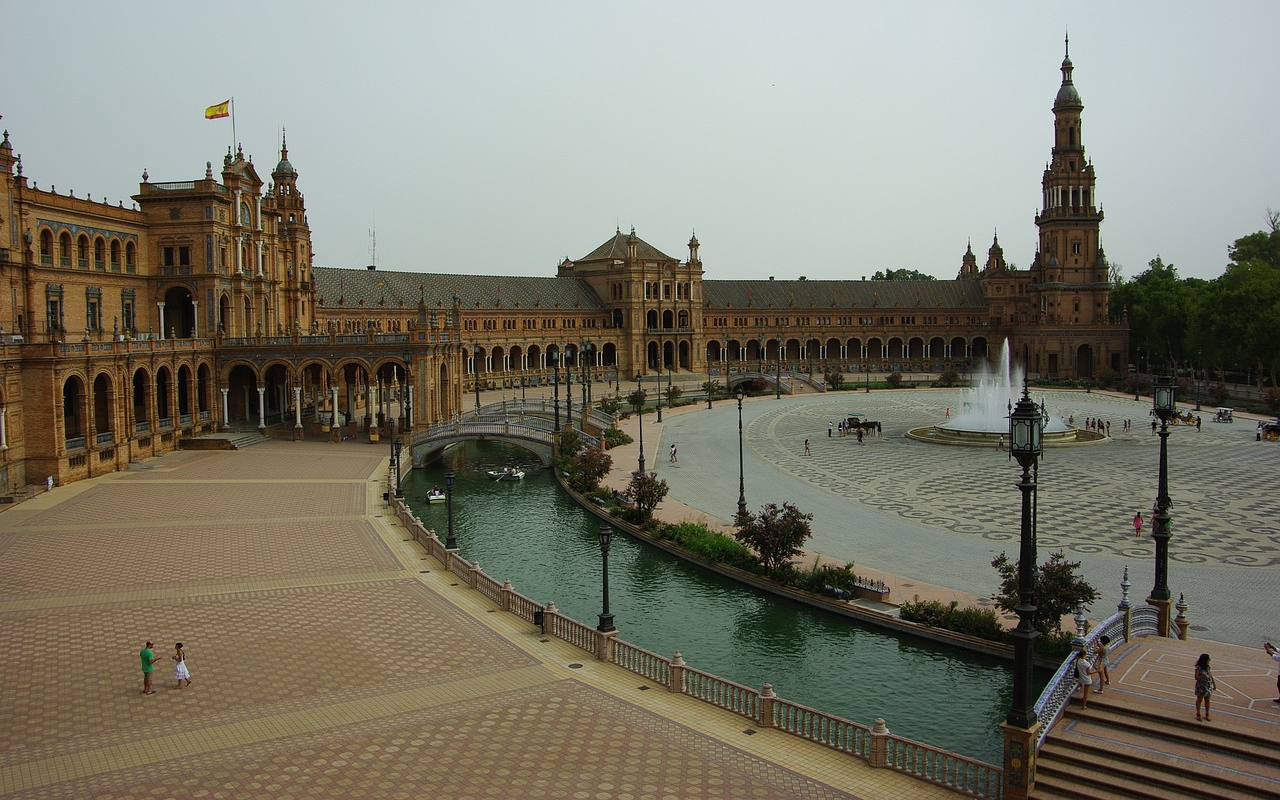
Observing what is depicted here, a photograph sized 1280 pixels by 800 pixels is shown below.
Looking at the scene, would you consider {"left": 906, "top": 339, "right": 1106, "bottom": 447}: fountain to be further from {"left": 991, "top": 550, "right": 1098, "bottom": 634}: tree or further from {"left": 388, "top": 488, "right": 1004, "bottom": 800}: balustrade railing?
{"left": 388, "top": 488, "right": 1004, "bottom": 800}: balustrade railing

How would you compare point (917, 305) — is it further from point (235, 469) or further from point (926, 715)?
point (926, 715)

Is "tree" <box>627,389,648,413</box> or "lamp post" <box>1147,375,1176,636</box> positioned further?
"tree" <box>627,389,648,413</box>

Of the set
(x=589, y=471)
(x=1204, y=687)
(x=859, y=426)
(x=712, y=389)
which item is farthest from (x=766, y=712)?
(x=712, y=389)

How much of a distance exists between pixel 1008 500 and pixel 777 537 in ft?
58.5

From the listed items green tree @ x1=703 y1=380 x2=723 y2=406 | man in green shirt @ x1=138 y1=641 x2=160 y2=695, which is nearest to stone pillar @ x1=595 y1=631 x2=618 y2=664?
man in green shirt @ x1=138 y1=641 x2=160 y2=695

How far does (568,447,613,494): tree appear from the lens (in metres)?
50.4

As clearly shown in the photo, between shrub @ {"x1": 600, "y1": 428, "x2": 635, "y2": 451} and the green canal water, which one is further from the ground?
shrub @ {"x1": 600, "y1": 428, "x2": 635, "y2": 451}

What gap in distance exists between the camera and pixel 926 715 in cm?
2378

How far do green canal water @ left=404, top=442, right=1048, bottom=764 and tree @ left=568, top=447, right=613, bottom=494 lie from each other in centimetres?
407

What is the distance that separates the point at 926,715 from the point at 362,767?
13012 mm

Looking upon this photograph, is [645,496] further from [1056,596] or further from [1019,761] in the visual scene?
[1019,761]

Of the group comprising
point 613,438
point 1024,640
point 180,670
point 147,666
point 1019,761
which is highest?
point 1024,640

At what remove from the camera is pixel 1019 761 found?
16.7 m

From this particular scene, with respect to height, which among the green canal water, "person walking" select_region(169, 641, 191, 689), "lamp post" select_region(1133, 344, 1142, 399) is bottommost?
the green canal water
